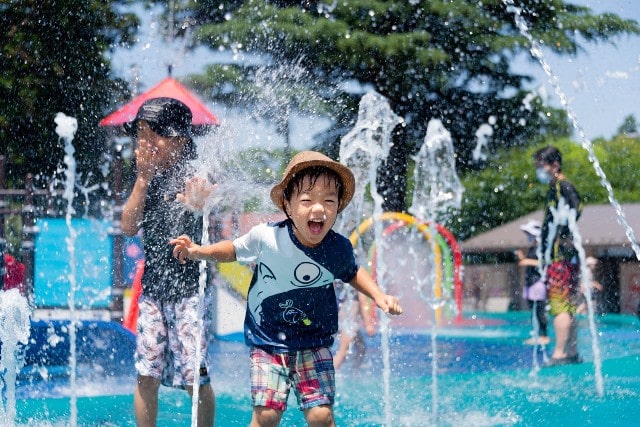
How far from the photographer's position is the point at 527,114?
15.3 m

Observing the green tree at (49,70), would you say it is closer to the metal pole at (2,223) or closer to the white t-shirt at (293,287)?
the metal pole at (2,223)

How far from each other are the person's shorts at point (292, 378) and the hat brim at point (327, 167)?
432 millimetres

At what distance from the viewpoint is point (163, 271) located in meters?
2.84

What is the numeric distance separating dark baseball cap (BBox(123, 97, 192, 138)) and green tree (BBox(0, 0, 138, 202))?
10312 millimetres

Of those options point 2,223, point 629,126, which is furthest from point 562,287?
point 629,126

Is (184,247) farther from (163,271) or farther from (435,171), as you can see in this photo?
(435,171)

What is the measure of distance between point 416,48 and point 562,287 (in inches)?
338

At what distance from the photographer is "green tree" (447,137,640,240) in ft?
82.6

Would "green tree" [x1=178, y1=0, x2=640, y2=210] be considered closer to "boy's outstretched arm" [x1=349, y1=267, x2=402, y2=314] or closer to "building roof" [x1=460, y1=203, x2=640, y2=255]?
"building roof" [x1=460, y1=203, x2=640, y2=255]

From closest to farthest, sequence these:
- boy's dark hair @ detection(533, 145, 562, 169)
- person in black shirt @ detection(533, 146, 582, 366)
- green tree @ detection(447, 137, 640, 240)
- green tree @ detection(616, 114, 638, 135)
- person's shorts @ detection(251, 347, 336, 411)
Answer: person's shorts @ detection(251, 347, 336, 411), person in black shirt @ detection(533, 146, 582, 366), boy's dark hair @ detection(533, 145, 562, 169), green tree @ detection(447, 137, 640, 240), green tree @ detection(616, 114, 638, 135)

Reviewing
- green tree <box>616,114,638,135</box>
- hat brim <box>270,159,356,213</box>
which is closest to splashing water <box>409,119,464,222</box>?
hat brim <box>270,159,356,213</box>

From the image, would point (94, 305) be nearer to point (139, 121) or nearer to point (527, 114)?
point (139, 121)

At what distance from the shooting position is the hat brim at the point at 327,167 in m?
2.37

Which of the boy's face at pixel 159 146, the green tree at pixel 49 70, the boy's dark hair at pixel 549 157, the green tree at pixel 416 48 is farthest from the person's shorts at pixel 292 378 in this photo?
the green tree at pixel 49 70
